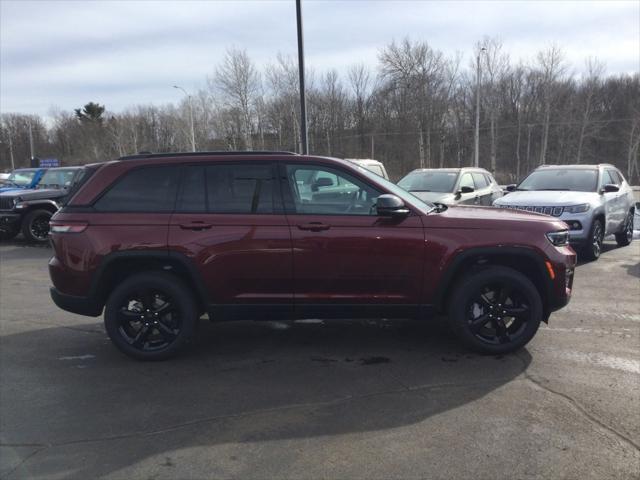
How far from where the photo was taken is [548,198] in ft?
30.7

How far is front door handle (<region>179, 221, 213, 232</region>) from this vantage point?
4.60 meters

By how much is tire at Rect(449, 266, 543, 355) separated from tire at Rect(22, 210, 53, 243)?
11.9 meters

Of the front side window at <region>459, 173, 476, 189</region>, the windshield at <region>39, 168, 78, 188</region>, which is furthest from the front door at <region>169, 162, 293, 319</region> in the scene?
the windshield at <region>39, 168, 78, 188</region>

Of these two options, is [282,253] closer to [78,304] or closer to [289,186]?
[289,186]

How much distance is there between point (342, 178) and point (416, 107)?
158 feet

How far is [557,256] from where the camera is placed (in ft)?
15.3

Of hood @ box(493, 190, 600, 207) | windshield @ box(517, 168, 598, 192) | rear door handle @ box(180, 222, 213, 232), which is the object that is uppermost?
windshield @ box(517, 168, 598, 192)

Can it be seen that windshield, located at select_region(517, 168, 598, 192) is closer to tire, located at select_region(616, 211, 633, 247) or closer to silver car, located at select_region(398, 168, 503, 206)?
silver car, located at select_region(398, 168, 503, 206)

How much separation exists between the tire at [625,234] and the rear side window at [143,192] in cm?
1007

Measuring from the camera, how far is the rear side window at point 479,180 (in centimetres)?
1212

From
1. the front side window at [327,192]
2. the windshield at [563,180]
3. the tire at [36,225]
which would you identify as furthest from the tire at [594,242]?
the tire at [36,225]

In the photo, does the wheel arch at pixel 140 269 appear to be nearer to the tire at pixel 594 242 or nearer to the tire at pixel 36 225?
the tire at pixel 594 242

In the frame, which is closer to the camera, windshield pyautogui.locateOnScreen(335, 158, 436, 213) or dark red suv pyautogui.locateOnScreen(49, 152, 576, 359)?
dark red suv pyautogui.locateOnScreen(49, 152, 576, 359)

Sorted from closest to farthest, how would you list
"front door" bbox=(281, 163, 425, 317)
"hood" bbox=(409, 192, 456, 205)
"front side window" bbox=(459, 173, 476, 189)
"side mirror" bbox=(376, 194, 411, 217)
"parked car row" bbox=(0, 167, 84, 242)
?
"side mirror" bbox=(376, 194, 411, 217) < "front door" bbox=(281, 163, 425, 317) < "hood" bbox=(409, 192, 456, 205) < "front side window" bbox=(459, 173, 476, 189) < "parked car row" bbox=(0, 167, 84, 242)
